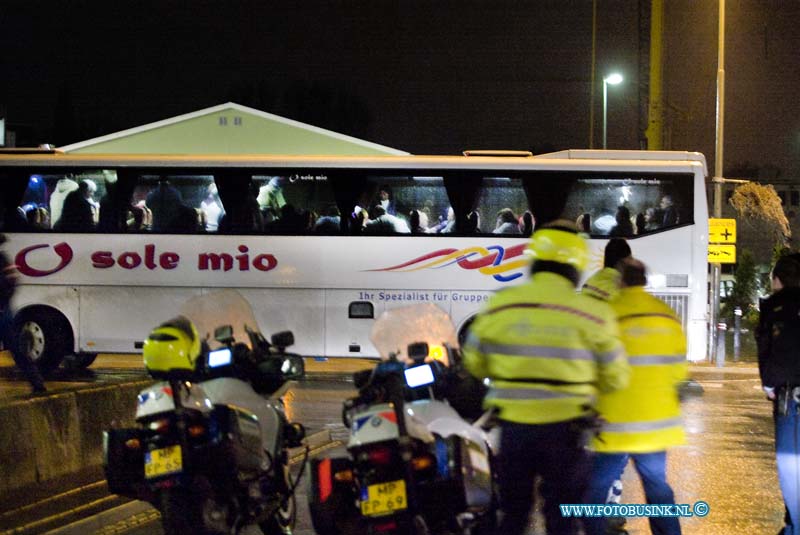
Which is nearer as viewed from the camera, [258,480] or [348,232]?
[258,480]

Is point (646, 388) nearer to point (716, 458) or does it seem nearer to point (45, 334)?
point (716, 458)

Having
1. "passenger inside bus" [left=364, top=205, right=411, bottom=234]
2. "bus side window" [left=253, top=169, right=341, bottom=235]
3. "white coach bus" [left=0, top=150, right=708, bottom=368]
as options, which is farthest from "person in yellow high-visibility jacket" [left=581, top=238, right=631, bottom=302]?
"bus side window" [left=253, top=169, right=341, bottom=235]

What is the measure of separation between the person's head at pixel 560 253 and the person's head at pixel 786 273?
2208 mm

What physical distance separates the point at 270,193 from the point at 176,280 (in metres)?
2.09

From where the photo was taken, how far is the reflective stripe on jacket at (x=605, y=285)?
670 centimetres

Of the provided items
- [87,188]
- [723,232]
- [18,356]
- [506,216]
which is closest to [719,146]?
[723,232]

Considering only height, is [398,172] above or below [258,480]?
above

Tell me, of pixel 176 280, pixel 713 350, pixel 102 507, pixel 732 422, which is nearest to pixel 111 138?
pixel 176 280

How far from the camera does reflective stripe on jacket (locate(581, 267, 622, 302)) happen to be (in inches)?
264

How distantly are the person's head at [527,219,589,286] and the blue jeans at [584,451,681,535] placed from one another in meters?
1.35

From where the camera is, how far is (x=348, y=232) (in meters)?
16.8

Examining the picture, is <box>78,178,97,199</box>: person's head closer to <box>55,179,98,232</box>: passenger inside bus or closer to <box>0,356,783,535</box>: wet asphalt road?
<box>55,179,98,232</box>: passenger inside bus

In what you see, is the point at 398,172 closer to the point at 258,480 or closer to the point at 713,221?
the point at 713,221

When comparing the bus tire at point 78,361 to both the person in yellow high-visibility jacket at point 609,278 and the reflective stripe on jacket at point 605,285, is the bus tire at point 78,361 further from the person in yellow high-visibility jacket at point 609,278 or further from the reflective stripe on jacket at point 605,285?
the reflective stripe on jacket at point 605,285
